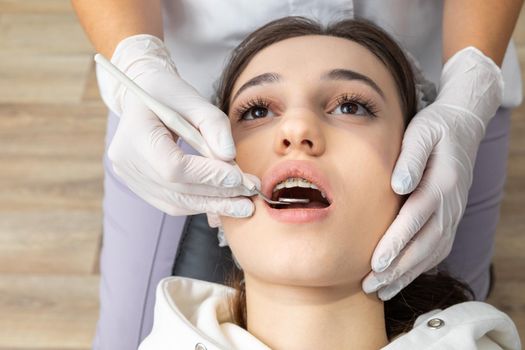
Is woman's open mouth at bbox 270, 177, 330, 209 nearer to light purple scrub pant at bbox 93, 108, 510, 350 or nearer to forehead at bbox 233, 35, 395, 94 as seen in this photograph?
forehead at bbox 233, 35, 395, 94

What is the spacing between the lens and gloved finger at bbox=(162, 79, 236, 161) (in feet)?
4.41

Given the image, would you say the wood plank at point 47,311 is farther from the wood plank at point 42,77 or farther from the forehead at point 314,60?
the forehead at point 314,60

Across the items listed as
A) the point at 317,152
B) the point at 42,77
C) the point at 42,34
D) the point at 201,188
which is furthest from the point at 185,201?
the point at 42,34

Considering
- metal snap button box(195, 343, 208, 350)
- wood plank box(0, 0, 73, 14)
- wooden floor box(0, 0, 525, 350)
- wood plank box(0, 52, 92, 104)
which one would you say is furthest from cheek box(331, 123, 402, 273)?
wood plank box(0, 0, 73, 14)

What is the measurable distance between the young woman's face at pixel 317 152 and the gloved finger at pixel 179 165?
59 millimetres

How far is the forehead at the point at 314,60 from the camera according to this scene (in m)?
1.42

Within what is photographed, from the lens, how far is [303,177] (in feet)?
4.29

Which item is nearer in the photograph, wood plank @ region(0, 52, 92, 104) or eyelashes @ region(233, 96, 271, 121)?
eyelashes @ region(233, 96, 271, 121)

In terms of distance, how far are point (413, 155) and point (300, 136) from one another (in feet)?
0.69

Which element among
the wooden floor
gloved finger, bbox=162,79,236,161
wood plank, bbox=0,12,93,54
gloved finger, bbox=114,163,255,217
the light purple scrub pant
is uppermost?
gloved finger, bbox=162,79,236,161

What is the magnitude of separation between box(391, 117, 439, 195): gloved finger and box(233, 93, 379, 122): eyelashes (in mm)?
75

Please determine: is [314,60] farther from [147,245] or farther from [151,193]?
[147,245]

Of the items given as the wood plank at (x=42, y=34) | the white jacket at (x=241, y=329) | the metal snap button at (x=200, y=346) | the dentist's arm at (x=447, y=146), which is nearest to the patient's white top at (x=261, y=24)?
the dentist's arm at (x=447, y=146)

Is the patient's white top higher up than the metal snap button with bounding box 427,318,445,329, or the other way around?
the patient's white top
